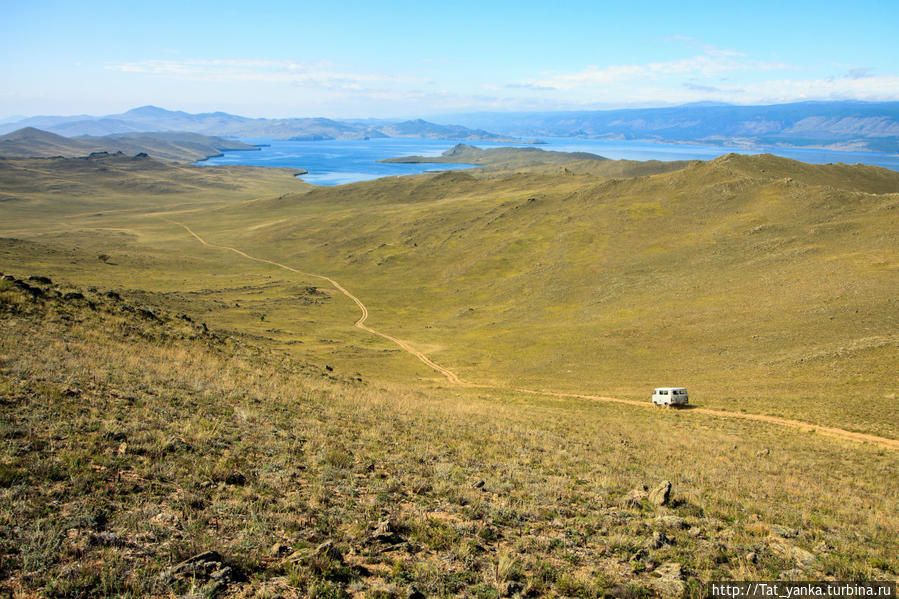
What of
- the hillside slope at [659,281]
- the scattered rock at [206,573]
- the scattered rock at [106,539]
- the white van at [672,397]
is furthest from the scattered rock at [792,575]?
the white van at [672,397]

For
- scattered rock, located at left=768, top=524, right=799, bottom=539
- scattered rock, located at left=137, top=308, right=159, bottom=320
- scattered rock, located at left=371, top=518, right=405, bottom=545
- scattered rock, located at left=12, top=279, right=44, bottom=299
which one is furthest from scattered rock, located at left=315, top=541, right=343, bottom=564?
Answer: scattered rock, located at left=137, top=308, right=159, bottom=320

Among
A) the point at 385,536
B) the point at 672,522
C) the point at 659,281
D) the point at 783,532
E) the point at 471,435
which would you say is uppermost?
the point at 659,281

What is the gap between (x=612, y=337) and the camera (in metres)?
49.1

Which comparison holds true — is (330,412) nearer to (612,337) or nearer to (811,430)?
(811,430)

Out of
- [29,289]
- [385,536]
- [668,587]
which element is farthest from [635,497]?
[29,289]

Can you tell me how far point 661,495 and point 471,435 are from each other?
760 cm

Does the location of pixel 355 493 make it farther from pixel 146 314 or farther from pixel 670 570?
pixel 146 314

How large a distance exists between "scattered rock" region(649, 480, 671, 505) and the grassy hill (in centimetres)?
26

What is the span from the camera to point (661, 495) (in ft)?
41.6

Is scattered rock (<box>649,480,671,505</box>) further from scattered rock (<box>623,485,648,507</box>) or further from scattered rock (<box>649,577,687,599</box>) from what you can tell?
scattered rock (<box>649,577,687,599</box>)

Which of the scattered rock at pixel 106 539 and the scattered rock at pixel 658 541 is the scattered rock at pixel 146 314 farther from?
the scattered rock at pixel 658 541

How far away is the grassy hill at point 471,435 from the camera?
8188 mm

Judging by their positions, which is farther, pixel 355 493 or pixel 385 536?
pixel 355 493

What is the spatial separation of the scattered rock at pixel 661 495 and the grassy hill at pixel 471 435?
0.26m
